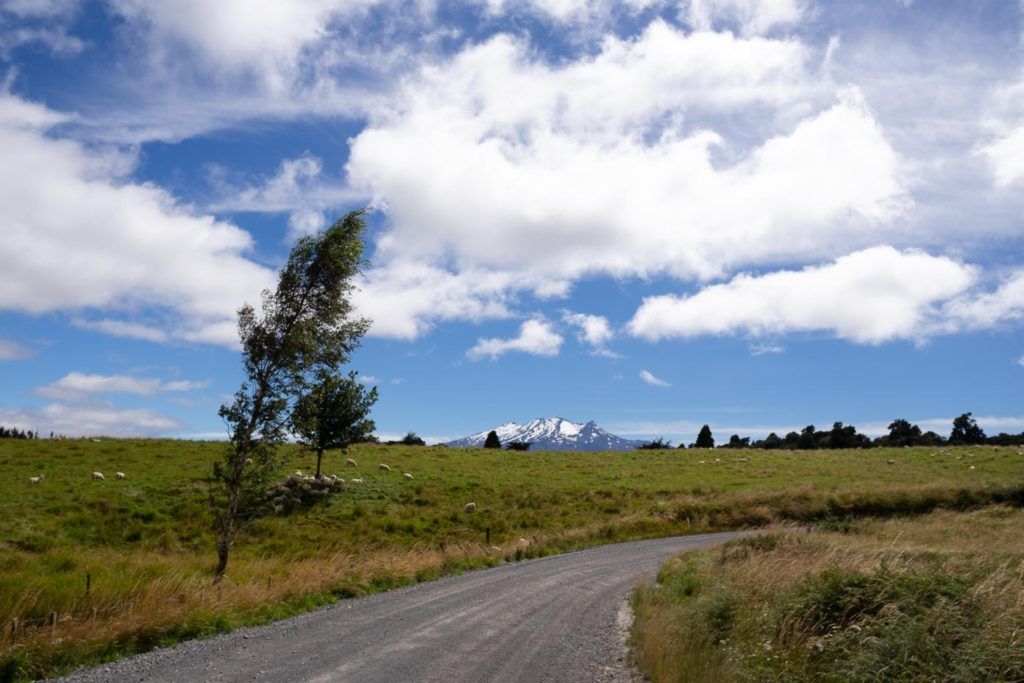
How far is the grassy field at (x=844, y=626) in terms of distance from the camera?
322 inches

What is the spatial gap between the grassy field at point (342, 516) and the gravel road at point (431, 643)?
128cm

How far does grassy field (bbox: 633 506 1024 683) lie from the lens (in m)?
8.18

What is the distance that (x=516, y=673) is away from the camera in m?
10.9

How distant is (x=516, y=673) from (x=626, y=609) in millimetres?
7313

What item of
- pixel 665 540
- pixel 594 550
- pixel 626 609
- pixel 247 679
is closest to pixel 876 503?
pixel 665 540

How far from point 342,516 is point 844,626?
30171 mm

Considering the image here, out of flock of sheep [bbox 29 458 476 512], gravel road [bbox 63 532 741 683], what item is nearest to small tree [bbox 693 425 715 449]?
flock of sheep [bbox 29 458 476 512]

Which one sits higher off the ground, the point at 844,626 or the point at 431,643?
the point at 844,626

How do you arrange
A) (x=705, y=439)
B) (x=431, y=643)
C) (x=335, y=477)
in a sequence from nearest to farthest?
(x=431, y=643)
(x=335, y=477)
(x=705, y=439)

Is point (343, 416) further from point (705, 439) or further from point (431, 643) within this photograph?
point (705, 439)

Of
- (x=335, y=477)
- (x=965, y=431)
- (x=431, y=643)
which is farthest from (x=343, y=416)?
(x=965, y=431)

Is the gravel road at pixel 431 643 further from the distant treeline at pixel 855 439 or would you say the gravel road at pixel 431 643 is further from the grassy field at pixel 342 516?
the distant treeline at pixel 855 439

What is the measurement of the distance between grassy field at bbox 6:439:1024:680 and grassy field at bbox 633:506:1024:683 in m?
9.59

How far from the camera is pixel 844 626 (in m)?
10.6
